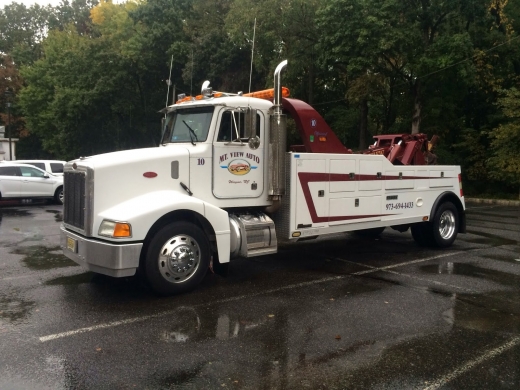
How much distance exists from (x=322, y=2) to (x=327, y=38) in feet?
8.40

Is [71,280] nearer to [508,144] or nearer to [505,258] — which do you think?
[505,258]

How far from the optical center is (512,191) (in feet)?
91.2

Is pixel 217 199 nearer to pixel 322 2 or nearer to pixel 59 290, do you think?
pixel 59 290

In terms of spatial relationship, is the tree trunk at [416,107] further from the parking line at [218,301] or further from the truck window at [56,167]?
the parking line at [218,301]

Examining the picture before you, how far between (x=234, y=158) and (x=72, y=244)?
2584 mm

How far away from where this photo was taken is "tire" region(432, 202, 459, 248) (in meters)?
10.2

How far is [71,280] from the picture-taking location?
24.3ft

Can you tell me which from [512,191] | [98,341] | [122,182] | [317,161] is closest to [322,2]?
[512,191]

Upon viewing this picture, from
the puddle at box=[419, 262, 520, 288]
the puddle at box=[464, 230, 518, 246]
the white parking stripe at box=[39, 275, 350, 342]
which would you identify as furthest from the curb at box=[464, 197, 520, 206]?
the white parking stripe at box=[39, 275, 350, 342]

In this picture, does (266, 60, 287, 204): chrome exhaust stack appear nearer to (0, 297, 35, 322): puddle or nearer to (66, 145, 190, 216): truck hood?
(66, 145, 190, 216): truck hood

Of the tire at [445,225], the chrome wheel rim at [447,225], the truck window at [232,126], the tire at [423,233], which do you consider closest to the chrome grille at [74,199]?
the truck window at [232,126]

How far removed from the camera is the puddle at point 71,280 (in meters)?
7.23

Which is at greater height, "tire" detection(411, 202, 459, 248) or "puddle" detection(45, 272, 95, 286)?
"tire" detection(411, 202, 459, 248)

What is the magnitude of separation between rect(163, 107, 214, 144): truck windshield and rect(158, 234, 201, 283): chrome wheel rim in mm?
1594
